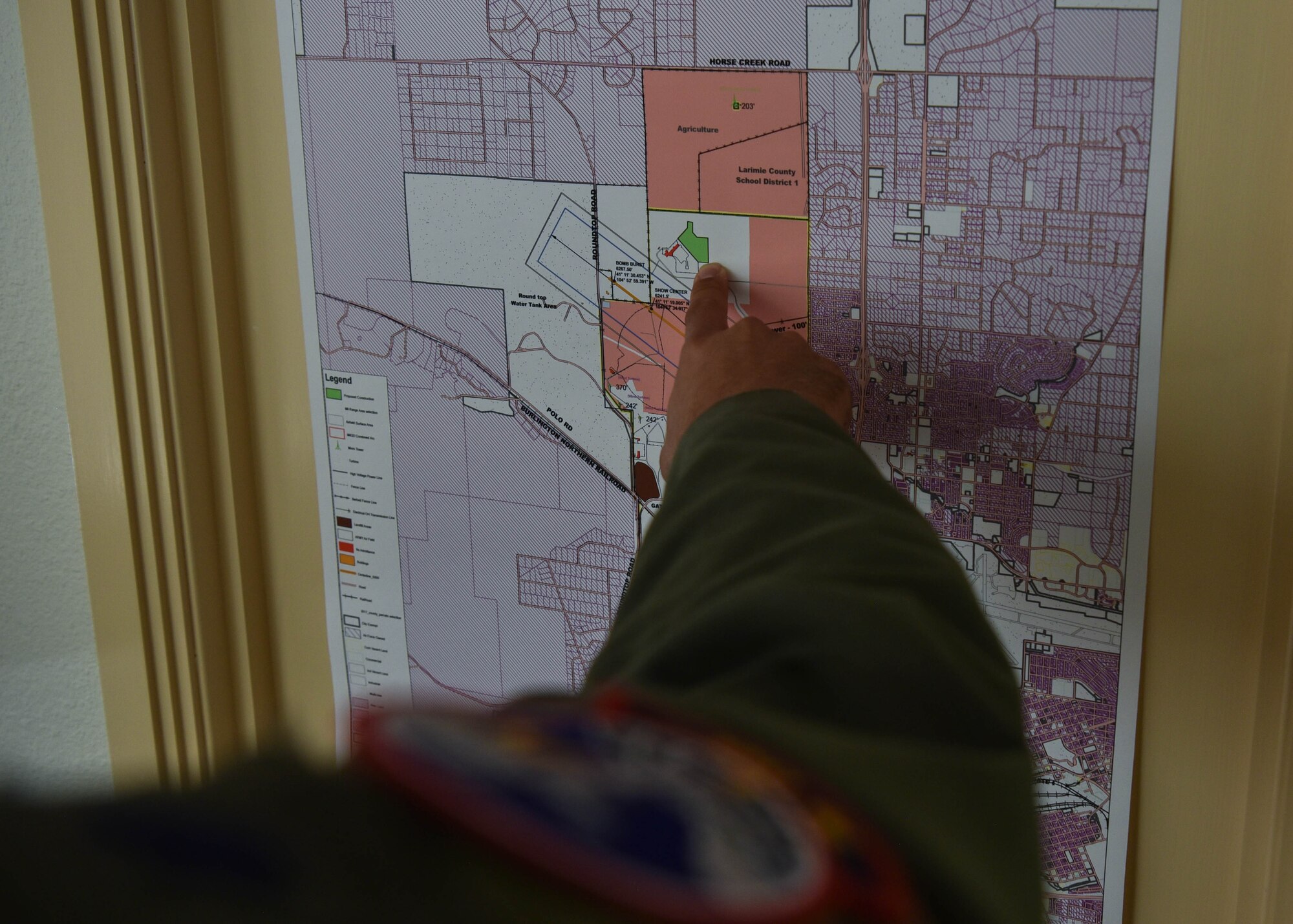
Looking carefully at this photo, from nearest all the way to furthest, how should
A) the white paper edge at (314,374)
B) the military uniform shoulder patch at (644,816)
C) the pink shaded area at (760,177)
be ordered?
the military uniform shoulder patch at (644,816), the pink shaded area at (760,177), the white paper edge at (314,374)

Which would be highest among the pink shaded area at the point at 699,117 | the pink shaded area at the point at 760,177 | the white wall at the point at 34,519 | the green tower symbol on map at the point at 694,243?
the pink shaded area at the point at 699,117

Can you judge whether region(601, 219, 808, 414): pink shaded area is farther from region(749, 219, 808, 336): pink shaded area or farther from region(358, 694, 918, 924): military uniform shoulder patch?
region(358, 694, 918, 924): military uniform shoulder patch

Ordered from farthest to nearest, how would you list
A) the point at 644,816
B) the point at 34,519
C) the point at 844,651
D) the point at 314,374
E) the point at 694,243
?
the point at 34,519 → the point at 314,374 → the point at 694,243 → the point at 844,651 → the point at 644,816

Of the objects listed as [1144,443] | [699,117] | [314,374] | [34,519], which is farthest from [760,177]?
[34,519]

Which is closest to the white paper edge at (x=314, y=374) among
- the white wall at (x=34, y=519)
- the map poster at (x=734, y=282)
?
the map poster at (x=734, y=282)

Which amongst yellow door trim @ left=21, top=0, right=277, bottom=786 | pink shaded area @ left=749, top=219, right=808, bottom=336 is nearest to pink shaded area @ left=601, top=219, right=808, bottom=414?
pink shaded area @ left=749, top=219, right=808, bottom=336

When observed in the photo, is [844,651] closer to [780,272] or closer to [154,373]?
[780,272]

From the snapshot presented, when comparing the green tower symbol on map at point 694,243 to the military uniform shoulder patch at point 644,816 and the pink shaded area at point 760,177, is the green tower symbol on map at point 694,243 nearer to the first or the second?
the pink shaded area at point 760,177
